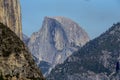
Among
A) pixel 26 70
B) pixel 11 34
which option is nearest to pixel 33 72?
pixel 26 70

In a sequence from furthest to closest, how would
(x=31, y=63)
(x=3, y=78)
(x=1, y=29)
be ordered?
(x=1, y=29) < (x=31, y=63) < (x=3, y=78)

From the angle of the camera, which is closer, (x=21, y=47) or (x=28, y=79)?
(x=28, y=79)

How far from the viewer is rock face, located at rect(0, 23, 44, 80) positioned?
132 metres

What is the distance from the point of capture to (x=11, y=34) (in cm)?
14775

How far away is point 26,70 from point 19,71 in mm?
2715

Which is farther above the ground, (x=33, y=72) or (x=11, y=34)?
(x=11, y=34)

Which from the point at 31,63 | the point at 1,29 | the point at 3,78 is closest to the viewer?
the point at 3,78

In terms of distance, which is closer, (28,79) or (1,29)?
(28,79)

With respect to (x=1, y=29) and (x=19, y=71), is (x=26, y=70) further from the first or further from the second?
(x=1, y=29)

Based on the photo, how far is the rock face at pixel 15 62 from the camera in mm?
132125

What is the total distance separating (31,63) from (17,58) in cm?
445

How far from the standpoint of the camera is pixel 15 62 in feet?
445

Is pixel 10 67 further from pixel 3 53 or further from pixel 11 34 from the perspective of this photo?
pixel 11 34

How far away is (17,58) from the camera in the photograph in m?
137
